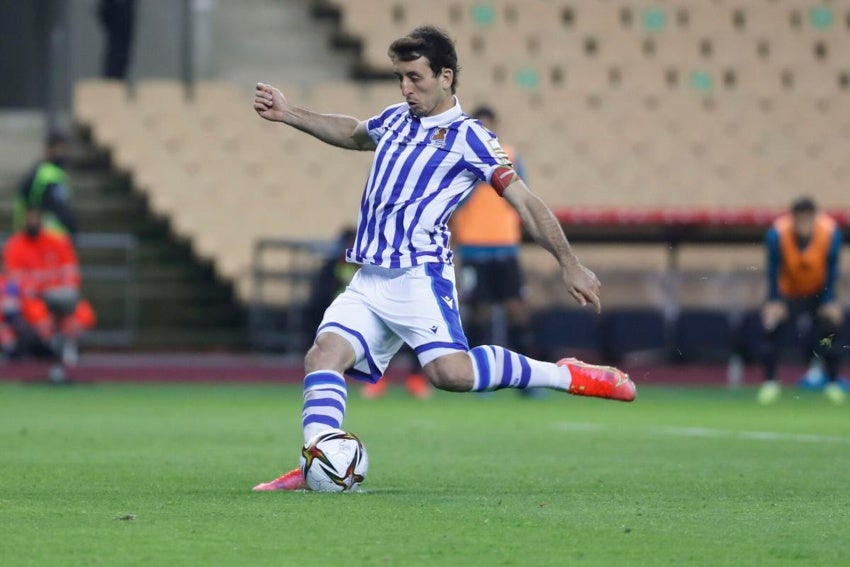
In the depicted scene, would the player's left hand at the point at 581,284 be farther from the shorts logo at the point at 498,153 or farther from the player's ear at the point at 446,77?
the player's ear at the point at 446,77

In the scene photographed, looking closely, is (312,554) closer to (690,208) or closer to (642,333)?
(642,333)

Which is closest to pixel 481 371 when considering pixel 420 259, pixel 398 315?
pixel 398 315

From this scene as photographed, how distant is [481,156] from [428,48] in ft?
1.48

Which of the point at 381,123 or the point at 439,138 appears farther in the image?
the point at 381,123

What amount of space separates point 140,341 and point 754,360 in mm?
6378

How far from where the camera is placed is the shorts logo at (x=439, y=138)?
662 centimetres

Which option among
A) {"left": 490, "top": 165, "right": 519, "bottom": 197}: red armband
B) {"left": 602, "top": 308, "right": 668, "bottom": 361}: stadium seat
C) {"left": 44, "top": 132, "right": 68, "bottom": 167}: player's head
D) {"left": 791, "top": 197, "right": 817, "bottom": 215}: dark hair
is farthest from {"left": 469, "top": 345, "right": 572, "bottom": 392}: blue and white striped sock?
{"left": 602, "top": 308, "right": 668, "bottom": 361}: stadium seat

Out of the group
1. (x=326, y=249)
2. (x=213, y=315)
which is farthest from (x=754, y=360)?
(x=213, y=315)

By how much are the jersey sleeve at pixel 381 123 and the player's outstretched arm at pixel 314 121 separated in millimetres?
62

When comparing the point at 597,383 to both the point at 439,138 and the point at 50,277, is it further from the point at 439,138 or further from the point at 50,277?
the point at 50,277

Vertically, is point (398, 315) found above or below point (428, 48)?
below

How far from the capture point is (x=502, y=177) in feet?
21.5

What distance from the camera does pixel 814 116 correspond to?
847 inches

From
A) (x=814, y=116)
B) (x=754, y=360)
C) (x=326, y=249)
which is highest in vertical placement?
(x=814, y=116)
